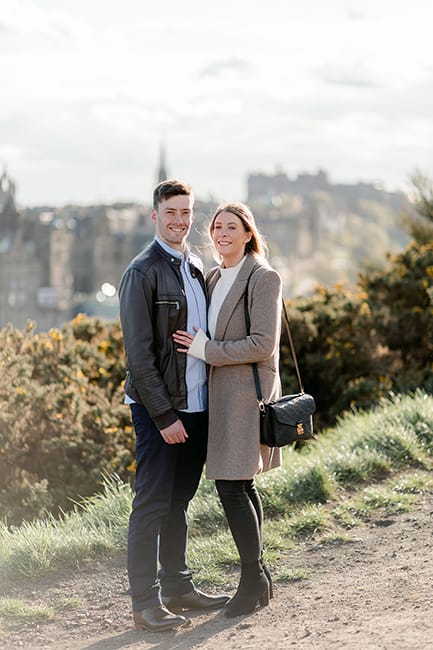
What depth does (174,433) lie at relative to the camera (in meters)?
4.40

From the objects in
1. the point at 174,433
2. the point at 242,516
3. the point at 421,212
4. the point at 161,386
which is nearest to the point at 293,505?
the point at 242,516

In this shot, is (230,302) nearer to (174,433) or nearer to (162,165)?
(174,433)

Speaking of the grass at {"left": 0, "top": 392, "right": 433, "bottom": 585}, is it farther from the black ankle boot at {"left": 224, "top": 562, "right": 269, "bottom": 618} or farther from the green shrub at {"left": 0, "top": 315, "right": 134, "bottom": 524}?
the black ankle boot at {"left": 224, "top": 562, "right": 269, "bottom": 618}

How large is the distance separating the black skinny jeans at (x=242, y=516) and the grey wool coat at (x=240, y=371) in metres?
0.09

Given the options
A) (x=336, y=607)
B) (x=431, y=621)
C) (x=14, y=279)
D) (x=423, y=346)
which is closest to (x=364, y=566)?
(x=336, y=607)

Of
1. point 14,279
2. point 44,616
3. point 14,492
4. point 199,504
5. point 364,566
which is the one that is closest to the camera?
point 44,616

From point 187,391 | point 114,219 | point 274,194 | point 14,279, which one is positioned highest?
point 274,194

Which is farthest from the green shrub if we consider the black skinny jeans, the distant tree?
the distant tree

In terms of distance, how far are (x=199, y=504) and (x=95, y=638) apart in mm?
1696

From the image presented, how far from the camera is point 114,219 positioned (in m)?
112

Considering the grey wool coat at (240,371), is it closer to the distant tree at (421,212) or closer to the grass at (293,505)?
the grass at (293,505)

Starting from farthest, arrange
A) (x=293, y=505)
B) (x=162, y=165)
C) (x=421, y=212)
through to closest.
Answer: (x=162, y=165) → (x=421, y=212) → (x=293, y=505)

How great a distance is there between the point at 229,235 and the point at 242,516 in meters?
1.29

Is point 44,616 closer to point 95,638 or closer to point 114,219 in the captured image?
point 95,638
